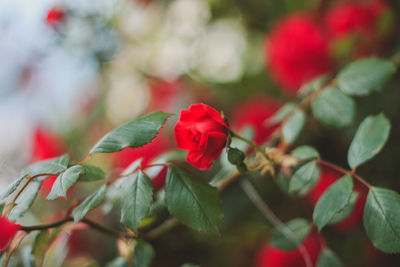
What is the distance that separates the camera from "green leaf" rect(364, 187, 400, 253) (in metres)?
0.26

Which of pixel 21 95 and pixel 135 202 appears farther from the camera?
pixel 21 95

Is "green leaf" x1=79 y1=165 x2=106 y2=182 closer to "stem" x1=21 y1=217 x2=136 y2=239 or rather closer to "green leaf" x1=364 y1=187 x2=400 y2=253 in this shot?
"stem" x1=21 y1=217 x2=136 y2=239

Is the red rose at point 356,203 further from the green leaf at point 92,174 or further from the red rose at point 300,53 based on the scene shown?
the green leaf at point 92,174

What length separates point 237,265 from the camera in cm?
72

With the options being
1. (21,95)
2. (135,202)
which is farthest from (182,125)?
(21,95)

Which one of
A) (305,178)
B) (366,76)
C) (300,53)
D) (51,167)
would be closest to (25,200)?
(51,167)

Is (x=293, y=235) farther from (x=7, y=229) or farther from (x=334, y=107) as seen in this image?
(x=7, y=229)

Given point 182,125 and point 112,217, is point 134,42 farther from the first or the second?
point 182,125

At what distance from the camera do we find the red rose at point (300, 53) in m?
0.72

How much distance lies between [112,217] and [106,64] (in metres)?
0.41

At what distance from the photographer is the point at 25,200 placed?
0.29m

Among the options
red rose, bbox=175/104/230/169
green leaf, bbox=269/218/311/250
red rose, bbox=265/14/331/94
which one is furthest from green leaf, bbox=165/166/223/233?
red rose, bbox=265/14/331/94

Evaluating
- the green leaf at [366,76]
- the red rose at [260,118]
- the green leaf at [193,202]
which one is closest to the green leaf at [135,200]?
the green leaf at [193,202]

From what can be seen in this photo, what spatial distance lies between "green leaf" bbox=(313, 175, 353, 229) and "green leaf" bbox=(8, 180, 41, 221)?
0.76 feet
